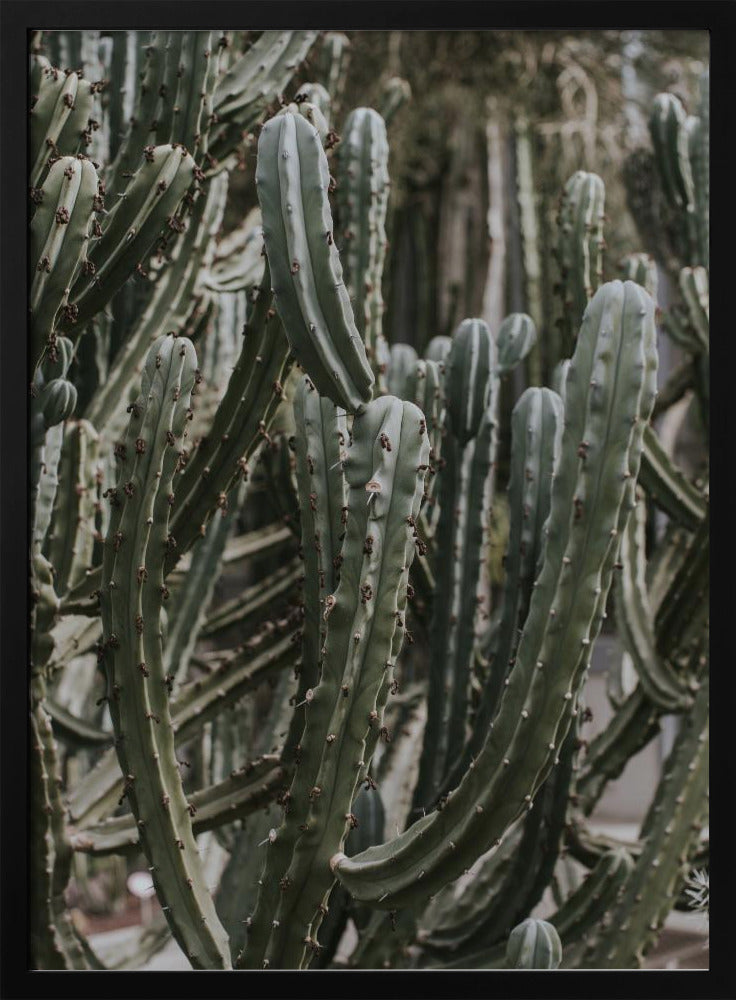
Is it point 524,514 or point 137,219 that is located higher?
point 137,219

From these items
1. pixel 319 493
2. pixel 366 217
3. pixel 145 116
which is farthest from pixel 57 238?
pixel 366 217

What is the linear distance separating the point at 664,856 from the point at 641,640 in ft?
1.21

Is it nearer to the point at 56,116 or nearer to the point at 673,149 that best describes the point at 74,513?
the point at 56,116

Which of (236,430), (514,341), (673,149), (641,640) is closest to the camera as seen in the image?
(236,430)

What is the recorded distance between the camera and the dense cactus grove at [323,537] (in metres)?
1.36

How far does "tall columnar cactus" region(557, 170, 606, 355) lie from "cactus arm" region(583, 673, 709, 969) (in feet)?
2.20

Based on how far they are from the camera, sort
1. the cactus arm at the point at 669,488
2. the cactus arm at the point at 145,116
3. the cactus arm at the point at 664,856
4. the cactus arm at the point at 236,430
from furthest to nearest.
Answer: the cactus arm at the point at 669,488, the cactus arm at the point at 664,856, the cactus arm at the point at 145,116, the cactus arm at the point at 236,430

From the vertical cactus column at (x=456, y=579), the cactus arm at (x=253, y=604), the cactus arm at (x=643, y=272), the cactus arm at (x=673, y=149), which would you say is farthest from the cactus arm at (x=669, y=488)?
the cactus arm at (x=253, y=604)

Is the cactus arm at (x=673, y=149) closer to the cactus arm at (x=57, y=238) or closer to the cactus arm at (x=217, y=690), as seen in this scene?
the cactus arm at (x=217, y=690)

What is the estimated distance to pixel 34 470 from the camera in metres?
1.59

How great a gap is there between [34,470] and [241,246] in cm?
80

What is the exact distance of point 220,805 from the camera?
1.77m

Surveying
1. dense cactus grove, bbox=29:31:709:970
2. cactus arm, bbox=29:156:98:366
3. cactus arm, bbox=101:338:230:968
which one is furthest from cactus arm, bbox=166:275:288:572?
cactus arm, bbox=29:156:98:366

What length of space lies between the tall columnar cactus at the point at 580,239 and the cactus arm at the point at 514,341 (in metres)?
0.08
